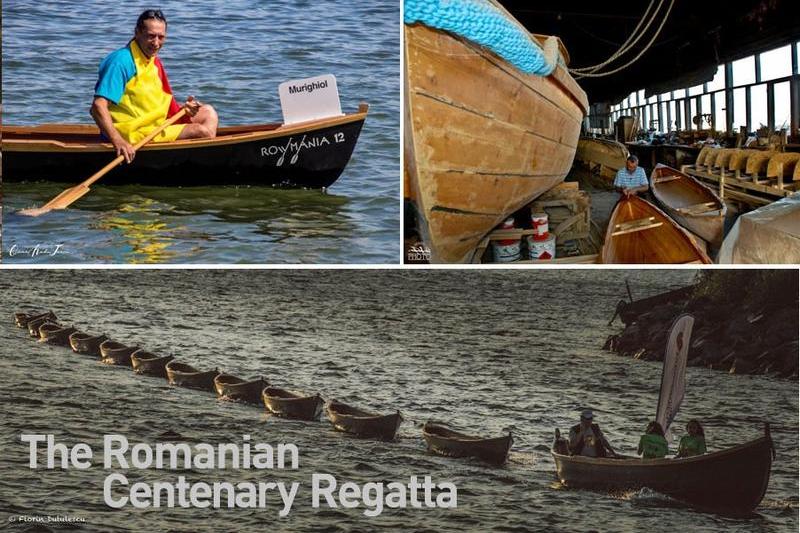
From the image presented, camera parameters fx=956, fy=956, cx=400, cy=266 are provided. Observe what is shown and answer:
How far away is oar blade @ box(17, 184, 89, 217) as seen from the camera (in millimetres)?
4840

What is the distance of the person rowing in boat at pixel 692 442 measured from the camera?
5301 millimetres

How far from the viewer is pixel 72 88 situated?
16.0ft

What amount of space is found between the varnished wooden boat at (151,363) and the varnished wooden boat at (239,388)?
29 centimetres

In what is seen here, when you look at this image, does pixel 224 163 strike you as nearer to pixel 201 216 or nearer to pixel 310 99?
pixel 201 216

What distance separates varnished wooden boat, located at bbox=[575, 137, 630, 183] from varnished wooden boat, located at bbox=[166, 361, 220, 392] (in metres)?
3.23

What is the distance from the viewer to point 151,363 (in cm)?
522

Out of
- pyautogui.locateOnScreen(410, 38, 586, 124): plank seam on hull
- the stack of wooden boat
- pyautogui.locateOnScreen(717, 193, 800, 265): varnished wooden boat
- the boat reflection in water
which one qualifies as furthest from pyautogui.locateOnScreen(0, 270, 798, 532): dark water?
the stack of wooden boat

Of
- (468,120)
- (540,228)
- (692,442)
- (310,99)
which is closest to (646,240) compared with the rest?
(540,228)

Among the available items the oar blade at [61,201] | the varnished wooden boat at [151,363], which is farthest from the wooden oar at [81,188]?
the varnished wooden boat at [151,363]

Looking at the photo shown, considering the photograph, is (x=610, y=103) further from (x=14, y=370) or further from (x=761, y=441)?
(x=14, y=370)

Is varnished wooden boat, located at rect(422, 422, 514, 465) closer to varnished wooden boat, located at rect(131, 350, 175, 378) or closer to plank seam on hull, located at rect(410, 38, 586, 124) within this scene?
varnished wooden boat, located at rect(131, 350, 175, 378)

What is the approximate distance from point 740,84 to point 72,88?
4.59 metres

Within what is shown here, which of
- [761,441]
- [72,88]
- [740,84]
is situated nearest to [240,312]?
[72,88]

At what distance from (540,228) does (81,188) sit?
103 inches
